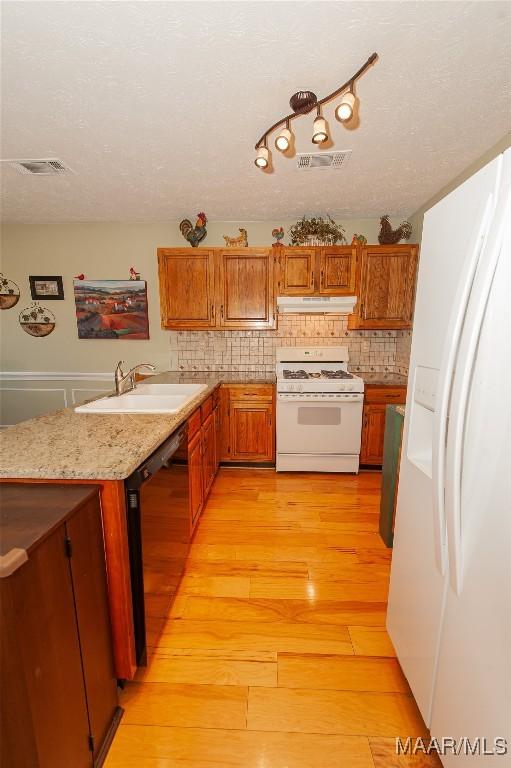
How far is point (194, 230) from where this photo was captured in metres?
3.30

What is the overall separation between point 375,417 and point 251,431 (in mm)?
1274

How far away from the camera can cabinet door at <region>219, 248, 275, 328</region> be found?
3.25m

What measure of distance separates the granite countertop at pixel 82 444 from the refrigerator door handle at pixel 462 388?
1.00 metres

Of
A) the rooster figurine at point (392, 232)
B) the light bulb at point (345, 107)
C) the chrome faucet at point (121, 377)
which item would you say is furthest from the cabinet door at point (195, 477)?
the rooster figurine at point (392, 232)

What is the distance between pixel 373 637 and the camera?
1.51 meters

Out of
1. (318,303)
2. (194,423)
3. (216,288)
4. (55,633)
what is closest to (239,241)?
(216,288)

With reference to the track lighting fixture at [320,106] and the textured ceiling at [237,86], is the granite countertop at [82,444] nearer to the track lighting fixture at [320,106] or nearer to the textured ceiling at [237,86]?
the track lighting fixture at [320,106]

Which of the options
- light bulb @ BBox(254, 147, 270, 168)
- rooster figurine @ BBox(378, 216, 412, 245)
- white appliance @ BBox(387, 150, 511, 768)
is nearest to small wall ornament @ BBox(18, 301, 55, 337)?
light bulb @ BBox(254, 147, 270, 168)

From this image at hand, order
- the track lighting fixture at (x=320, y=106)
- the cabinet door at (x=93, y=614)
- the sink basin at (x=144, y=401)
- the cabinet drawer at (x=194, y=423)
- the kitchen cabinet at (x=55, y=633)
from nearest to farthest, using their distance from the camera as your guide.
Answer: the kitchen cabinet at (x=55, y=633) → the cabinet door at (x=93, y=614) → the track lighting fixture at (x=320, y=106) → the sink basin at (x=144, y=401) → the cabinet drawer at (x=194, y=423)

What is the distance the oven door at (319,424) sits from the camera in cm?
311

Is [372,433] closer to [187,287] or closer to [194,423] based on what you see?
[194,423]

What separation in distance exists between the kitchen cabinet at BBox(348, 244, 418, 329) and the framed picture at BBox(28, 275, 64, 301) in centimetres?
344

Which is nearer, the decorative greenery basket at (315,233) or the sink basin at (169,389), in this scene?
the sink basin at (169,389)

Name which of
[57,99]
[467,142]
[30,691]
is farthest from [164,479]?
[467,142]
